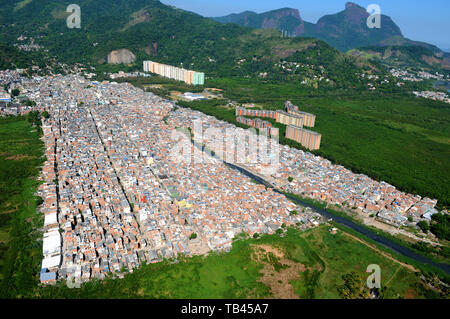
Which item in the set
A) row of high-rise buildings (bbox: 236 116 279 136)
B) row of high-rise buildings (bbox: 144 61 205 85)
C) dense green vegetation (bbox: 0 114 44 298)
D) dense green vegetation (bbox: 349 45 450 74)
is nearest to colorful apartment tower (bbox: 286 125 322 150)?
row of high-rise buildings (bbox: 236 116 279 136)

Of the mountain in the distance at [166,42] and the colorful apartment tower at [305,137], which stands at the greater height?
the mountain in the distance at [166,42]

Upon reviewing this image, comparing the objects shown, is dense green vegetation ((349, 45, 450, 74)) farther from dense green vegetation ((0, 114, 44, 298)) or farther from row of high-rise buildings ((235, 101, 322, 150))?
dense green vegetation ((0, 114, 44, 298))

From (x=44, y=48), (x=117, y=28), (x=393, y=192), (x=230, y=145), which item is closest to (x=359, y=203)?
(x=393, y=192)

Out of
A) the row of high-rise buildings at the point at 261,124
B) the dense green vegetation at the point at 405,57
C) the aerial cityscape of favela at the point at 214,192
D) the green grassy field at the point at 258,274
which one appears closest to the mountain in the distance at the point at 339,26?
the dense green vegetation at the point at 405,57

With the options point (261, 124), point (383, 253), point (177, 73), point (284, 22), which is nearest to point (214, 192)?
point (383, 253)

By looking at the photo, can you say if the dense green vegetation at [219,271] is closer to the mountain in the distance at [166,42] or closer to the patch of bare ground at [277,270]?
the patch of bare ground at [277,270]

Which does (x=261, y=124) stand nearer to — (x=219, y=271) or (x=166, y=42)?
(x=219, y=271)

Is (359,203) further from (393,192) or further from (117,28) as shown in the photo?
(117,28)
